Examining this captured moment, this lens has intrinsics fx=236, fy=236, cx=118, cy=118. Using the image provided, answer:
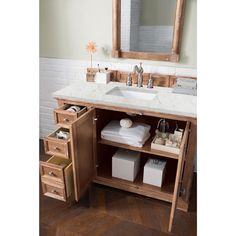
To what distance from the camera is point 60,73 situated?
2258 mm

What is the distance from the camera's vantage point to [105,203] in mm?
1743

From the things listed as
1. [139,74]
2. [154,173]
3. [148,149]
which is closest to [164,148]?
[148,149]

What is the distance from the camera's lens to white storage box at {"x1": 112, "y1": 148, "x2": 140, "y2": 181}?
5.83 feet

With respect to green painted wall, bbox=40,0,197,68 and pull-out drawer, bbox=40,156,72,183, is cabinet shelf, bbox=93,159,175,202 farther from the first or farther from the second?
green painted wall, bbox=40,0,197,68

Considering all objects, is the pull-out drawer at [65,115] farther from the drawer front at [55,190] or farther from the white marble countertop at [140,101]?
the drawer front at [55,190]

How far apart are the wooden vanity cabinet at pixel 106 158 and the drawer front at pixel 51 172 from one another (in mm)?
82

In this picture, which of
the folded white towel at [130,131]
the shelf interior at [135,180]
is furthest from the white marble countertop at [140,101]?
the shelf interior at [135,180]

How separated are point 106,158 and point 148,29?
3.63 feet

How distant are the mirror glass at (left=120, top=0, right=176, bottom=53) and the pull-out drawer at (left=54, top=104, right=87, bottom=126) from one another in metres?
0.70

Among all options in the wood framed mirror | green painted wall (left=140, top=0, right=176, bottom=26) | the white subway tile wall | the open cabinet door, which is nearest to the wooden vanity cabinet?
the open cabinet door

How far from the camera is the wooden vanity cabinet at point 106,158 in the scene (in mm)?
1468

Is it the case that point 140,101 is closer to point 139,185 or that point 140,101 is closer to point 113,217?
point 139,185
